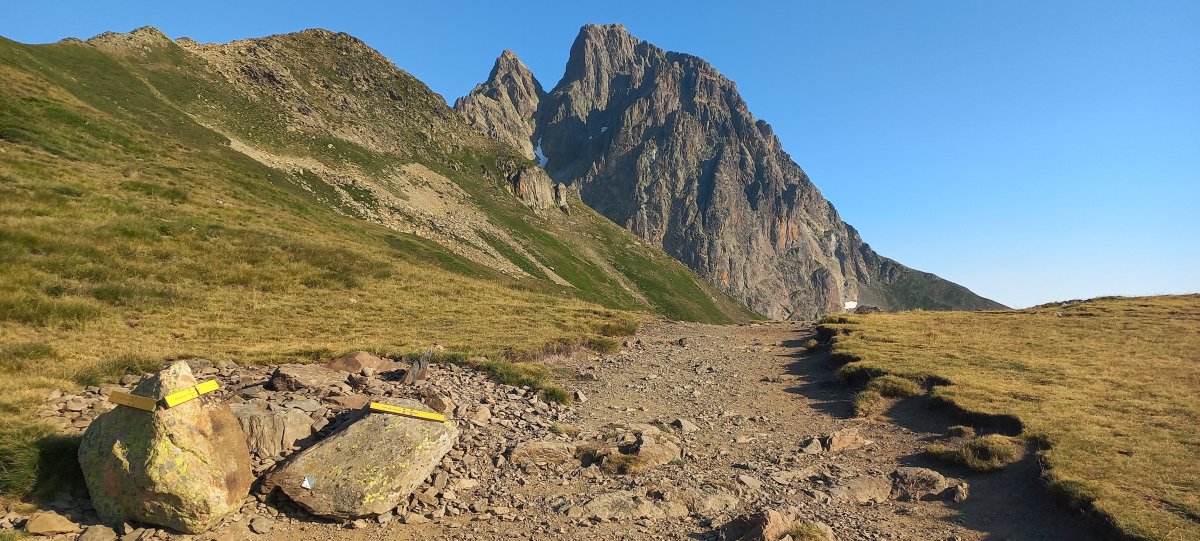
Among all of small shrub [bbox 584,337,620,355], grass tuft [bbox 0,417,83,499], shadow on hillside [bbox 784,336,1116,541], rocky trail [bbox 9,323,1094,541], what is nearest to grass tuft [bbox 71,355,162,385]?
rocky trail [bbox 9,323,1094,541]

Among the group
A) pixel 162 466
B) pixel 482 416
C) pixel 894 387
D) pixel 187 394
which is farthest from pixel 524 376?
pixel 894 387

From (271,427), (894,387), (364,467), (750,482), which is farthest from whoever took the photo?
(894,387)

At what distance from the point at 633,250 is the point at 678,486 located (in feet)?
431

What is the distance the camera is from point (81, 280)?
24.8 meters

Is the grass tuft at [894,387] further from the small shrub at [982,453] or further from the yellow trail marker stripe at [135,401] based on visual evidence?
the yellow trail marker stripe at [135,401]

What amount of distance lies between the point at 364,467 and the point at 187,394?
3.38m

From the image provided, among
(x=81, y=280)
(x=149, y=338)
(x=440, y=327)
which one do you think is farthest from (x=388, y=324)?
(x=81, y=280)

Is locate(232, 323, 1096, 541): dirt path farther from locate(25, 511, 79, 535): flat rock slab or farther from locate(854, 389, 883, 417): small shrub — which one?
locate(25, 511, 79, 535): flat rock slab

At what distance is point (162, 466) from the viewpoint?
8.64 meters

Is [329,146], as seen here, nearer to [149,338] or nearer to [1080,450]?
[149,338]

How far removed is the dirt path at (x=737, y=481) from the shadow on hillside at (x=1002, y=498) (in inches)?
1.4

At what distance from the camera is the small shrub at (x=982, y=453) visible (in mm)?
13523

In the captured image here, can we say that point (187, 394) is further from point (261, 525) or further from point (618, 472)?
point (618, 472)

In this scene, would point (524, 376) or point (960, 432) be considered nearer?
point (960, 432)
